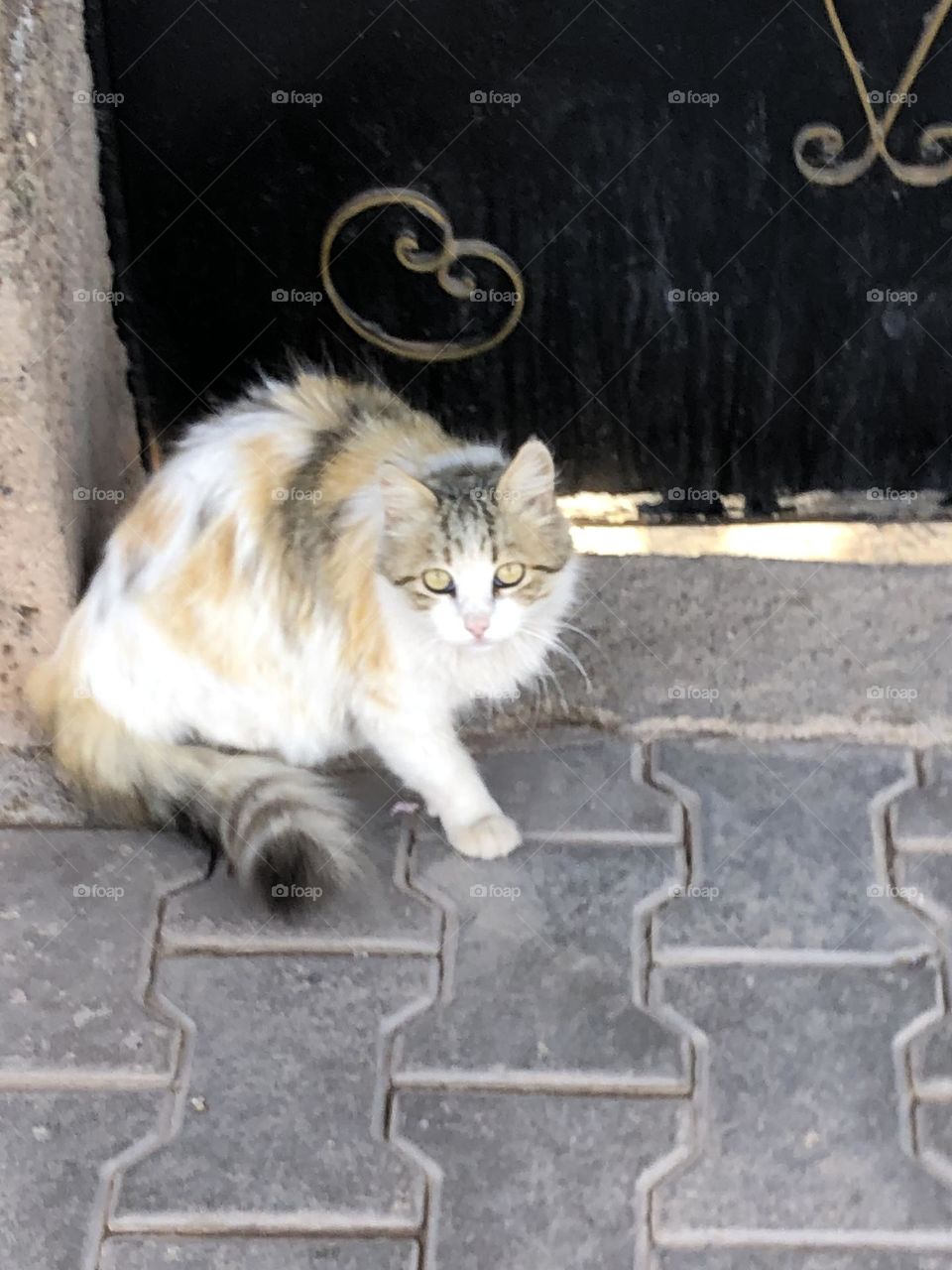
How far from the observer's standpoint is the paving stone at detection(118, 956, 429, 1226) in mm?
1711

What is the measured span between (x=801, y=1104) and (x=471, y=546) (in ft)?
2.82

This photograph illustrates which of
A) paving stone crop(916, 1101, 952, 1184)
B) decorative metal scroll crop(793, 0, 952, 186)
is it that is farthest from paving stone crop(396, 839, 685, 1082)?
decorative metal scroll crop(793, 0, 952, 186)

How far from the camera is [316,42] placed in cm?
204

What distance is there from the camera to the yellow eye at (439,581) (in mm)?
1813

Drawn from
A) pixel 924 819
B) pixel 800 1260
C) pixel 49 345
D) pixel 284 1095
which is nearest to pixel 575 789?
pixel 924 819

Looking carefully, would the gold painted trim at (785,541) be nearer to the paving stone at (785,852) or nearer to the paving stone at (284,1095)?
the paving stone at (785,852)

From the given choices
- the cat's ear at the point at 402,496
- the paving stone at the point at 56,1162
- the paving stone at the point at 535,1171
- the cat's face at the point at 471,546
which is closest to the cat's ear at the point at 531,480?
the cat's face at the point at 471,546

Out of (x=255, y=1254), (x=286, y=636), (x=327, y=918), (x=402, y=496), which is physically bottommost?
(x=255, y=1254)

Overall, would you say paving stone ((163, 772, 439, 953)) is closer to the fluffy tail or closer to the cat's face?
the fluffy tail

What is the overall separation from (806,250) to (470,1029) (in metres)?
1.38

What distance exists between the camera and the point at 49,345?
198 centimetres

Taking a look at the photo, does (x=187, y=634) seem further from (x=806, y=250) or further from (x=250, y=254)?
(x=806, y=250)

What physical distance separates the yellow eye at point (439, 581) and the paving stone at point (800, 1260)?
88 cm

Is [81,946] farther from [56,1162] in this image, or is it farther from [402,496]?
[402,496]
